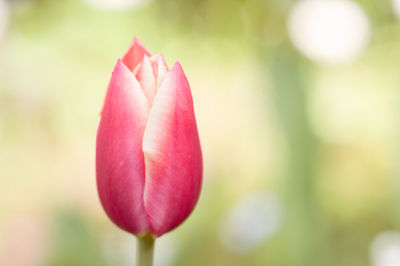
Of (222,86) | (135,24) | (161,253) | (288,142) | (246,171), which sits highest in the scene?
(135,24)

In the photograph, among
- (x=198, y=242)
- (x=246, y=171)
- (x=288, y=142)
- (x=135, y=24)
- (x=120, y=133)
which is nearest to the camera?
(x=120, y=133)

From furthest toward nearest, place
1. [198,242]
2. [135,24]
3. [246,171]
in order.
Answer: [135,24] → [246,171] → [198,242]

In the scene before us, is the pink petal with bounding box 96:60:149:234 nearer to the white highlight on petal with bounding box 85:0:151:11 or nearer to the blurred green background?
the blurred green background

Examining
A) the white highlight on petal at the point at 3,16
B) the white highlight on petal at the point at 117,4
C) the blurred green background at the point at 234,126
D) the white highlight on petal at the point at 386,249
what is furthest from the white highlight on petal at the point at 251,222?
the white highlight on petal at the point at 3,16

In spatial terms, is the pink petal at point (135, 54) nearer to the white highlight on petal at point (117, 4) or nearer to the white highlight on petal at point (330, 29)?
the white highlight on petal at point (330, 29)

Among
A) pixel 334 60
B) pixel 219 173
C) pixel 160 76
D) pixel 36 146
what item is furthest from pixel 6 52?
pixel 160 76

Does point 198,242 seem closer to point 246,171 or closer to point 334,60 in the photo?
point 246,171

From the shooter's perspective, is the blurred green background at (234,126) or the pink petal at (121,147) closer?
the pink petal at (121,147)
